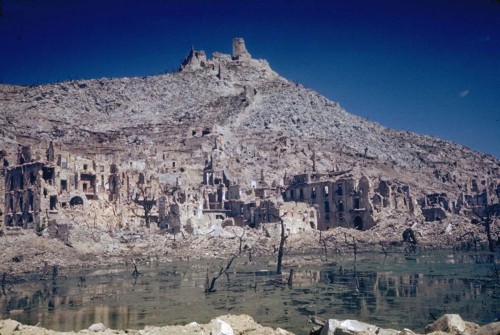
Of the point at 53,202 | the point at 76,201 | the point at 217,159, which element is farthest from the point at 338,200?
the point at 53,202

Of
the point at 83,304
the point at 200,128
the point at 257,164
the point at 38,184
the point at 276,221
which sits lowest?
the point at 83,304

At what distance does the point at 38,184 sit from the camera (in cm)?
5734

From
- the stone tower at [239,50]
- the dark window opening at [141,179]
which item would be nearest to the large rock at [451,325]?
the dark window opening at [141,179]

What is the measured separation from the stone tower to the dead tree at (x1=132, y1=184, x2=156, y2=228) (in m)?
116

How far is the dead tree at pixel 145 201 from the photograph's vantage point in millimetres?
63062

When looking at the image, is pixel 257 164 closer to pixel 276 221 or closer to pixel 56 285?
pixel 276 221

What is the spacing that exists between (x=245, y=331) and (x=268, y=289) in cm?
1442

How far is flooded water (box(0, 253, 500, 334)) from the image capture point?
20.1 metres

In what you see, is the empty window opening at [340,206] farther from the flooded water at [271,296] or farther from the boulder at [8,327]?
the boulder at [8,327]

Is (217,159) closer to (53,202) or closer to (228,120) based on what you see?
(53,202)

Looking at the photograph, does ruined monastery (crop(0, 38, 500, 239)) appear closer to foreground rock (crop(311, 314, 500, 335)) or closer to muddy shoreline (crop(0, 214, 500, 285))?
muddy shoreline (crop(0, 214, 500, 285))

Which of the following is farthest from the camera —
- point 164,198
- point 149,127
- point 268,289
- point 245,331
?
point 149,127

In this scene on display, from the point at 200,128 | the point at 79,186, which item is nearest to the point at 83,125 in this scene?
the point at 200,128

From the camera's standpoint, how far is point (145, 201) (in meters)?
64.3
